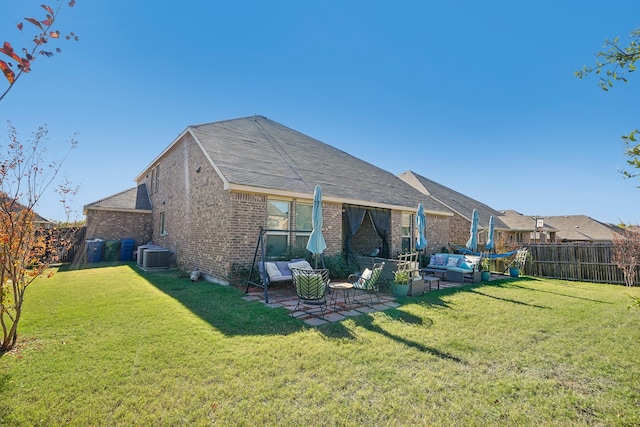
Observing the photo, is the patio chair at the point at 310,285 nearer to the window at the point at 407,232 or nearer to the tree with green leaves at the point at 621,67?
the tree with green leaves at the point at 621,67

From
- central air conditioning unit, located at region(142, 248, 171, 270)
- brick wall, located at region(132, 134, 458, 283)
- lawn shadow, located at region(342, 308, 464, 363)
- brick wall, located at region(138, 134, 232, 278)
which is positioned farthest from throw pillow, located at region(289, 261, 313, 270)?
central air conditioning unit, located at region(142, 248, 171, 270)

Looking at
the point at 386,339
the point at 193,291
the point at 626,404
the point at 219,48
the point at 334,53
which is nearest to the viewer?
the point at 626,404

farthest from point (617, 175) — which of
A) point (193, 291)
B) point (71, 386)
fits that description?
point (193, 291)

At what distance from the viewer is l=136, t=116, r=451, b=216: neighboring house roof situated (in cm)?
968

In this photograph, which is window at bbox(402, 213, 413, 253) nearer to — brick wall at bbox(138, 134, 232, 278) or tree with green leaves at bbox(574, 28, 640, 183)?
brick wall at bbox(138, 134, 232, 278)

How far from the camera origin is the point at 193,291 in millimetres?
8141

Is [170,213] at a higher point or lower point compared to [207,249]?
higher

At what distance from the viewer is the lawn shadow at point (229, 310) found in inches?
205

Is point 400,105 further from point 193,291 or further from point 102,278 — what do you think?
point 102,278

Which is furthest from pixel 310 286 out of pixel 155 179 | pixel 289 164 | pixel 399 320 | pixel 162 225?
pixel 155 179

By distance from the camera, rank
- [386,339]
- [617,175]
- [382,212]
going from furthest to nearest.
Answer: [382,212]
[386,339]
[617,175]

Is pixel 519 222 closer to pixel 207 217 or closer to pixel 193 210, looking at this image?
pixel 207 217

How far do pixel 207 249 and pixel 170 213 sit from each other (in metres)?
5.57

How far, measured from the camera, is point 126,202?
17.9 m
